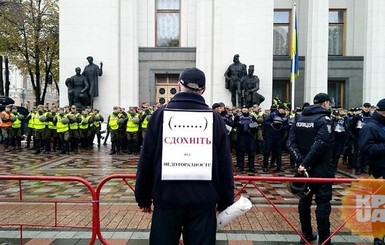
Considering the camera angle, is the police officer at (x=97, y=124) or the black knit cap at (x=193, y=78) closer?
the black knit cap at (x=193, y=78)

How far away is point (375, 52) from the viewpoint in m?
21.7

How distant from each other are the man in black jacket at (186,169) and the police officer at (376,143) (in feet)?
9.09

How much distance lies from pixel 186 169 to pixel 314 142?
8.92 ft

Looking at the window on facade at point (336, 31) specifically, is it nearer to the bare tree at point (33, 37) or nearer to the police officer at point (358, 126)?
the police officer at point (358, 126)

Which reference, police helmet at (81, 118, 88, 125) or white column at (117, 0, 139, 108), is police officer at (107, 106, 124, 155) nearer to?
police helmet at (81, 118, 88, 125)

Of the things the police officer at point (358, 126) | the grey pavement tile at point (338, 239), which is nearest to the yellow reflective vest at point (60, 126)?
the police officer at point (358, 126)

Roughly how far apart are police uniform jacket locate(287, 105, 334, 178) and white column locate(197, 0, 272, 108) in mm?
16328

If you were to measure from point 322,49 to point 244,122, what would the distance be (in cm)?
1213

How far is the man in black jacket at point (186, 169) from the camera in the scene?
3232mm

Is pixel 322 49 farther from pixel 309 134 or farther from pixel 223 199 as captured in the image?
pixel 223 199

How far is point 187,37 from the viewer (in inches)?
948

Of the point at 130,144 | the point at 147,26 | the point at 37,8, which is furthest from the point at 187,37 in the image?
the point at 37,8

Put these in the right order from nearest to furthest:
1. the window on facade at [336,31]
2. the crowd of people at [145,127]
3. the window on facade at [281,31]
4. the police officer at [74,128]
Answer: the crowd of people at [145,127]
the police officer at [74,128]
the window on facade at [336,31]
the window on facade at [281,31]

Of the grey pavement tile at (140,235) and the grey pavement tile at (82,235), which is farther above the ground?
the grey pavement tile at (82,235)
